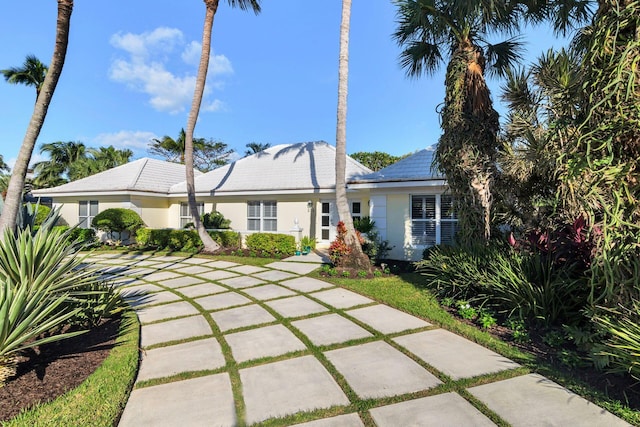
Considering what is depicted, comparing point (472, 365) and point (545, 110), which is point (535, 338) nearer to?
point (472, 365)

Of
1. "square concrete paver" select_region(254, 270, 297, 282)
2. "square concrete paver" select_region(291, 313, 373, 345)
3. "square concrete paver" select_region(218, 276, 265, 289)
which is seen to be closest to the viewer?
"square concrete paver" select_region(291, 313, 373, 345)

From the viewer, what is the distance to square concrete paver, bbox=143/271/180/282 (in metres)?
8.43

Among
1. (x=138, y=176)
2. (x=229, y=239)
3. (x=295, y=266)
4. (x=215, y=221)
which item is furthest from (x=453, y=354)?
(x=138, y=176)

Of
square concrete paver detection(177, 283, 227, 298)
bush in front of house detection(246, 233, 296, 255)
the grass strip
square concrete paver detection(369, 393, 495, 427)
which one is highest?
bush in front of house detection(246, 233, 296, 255)

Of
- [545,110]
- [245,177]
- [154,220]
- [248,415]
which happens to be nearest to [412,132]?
[245,177]

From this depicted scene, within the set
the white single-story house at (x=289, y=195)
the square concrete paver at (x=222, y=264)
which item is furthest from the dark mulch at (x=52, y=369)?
the white single-story house at (x=289, y=195)

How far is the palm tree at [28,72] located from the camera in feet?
52.3

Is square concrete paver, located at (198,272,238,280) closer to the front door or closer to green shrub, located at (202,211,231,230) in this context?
the front door

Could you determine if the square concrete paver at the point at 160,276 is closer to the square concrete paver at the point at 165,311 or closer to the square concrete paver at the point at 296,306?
the square concrete paver at the point at 165,311

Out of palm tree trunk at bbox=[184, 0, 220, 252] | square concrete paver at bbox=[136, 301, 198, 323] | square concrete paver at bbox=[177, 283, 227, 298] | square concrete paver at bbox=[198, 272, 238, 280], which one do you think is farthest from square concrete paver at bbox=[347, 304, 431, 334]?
palm tree trunk at bbox=[184, 0, 220, 252]

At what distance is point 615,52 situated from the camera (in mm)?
2881

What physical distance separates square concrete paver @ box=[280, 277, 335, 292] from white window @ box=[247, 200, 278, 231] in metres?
7.18

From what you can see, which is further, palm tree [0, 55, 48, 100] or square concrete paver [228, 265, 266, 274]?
palm tree [0, 55, 48, 100]

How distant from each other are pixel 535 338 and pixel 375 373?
2467 millimetres
